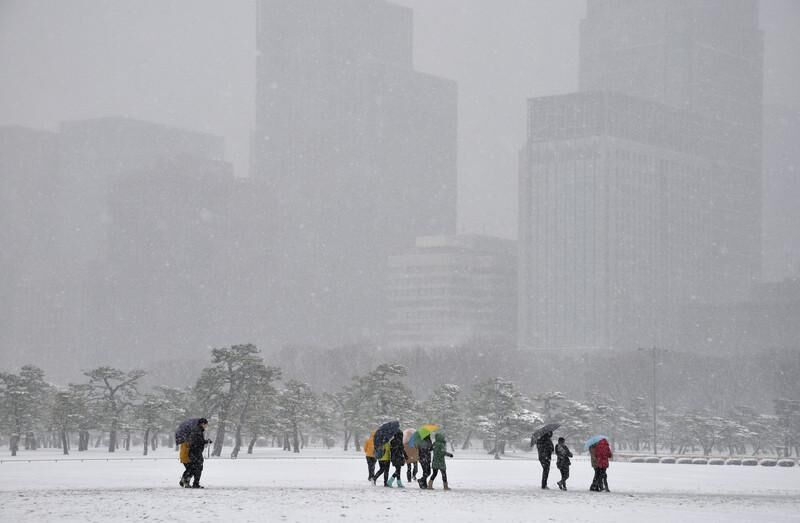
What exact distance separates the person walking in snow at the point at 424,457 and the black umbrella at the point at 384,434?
933mm

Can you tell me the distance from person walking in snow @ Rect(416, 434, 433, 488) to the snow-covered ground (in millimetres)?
351

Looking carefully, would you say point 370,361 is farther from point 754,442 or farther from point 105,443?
point 754,442

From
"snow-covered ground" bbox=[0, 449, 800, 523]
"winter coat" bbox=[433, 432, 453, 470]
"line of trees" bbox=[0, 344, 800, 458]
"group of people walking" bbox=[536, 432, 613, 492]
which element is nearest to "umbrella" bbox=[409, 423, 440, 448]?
"winter coat" bbox=[433, 432, 453, 470]

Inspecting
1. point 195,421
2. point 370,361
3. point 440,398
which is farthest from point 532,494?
point 370,361

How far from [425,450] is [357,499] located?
4773 mm

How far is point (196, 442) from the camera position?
3506cm

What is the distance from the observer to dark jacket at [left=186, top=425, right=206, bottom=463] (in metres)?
34.9

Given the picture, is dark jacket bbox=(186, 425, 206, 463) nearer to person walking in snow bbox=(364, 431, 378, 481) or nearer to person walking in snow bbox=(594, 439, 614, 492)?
person walking in snow bbox=(364, 431, 378, 481)

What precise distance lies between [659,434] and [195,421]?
93368mm

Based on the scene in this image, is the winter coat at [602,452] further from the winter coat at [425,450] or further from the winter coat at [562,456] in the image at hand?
the winter coat at [425,450]

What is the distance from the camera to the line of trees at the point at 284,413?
87.7 meters

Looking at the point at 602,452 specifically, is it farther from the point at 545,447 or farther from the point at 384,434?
the point at 384,434

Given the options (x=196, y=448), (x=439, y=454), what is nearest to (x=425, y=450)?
(x=439, y=454)

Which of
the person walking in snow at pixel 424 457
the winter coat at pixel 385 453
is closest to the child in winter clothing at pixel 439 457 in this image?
the person walking in snow at pixel 424 457
